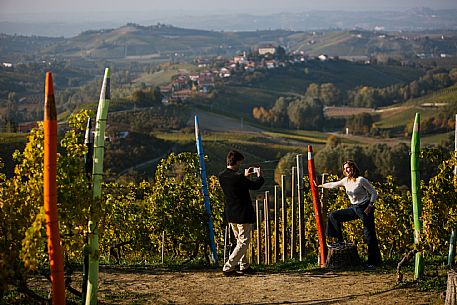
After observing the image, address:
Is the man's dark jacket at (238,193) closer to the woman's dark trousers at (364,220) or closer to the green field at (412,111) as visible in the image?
the woman's dark trousers at (364,220)

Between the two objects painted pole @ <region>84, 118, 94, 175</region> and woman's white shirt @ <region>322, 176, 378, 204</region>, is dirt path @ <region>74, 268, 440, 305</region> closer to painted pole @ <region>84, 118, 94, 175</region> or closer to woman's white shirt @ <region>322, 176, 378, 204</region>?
woman's white shirt @ <region>322, 176, 378, 204</region>

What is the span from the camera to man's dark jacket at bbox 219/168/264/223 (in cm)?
977

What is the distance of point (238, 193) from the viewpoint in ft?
32.3

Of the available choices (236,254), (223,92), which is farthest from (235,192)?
(223,92)

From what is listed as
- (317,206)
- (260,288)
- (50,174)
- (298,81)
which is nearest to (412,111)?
(298,81)

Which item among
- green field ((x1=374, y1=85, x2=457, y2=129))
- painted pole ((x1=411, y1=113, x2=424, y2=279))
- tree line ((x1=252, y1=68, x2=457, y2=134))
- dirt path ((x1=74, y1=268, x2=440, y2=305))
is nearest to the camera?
dirt path ((x1=74, y1=268, x2=440, y2=305))

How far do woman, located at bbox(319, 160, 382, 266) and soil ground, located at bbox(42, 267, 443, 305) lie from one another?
533 millimetres

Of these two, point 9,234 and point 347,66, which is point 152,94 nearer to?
point 9,234

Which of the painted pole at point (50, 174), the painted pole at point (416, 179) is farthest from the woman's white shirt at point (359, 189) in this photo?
the painted pole at point (50, 174)

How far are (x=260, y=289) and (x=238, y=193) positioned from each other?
4.92 ft

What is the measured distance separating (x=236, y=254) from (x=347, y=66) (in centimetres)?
19217

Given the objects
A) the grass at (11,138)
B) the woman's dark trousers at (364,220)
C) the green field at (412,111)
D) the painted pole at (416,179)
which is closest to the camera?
the painted pole at (416,179)

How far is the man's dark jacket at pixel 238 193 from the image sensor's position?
32.1 ft

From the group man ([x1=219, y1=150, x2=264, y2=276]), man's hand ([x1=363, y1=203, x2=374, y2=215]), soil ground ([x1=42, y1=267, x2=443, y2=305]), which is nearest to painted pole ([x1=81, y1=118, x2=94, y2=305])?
soil ground ([x1=42, y1=267, x2=443, y2=305])
